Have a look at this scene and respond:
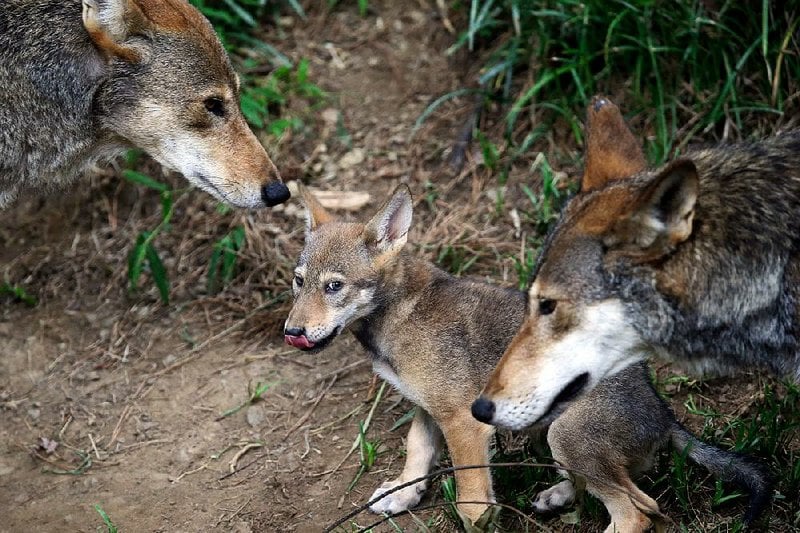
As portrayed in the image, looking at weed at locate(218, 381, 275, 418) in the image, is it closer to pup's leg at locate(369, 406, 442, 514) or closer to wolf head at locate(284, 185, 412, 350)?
wolf head at locate(284, 185, 412, 350)

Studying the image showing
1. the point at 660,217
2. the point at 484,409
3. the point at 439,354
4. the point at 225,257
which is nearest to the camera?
the point at 660,217

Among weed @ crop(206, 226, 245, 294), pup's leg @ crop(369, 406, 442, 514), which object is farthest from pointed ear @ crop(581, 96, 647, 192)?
weed @ crop(206, 226, 245, 294)

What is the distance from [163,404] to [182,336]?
25.7 inches

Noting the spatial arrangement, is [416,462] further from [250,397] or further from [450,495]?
[250,397]

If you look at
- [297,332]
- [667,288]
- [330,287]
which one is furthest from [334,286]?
[667,288]

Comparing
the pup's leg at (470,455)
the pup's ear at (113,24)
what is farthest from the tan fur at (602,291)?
the pup's ear at (113,24)

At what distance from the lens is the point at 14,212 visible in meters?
8.08

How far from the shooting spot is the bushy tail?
475 cm

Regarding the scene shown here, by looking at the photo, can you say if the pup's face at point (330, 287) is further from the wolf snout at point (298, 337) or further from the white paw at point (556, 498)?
the white paw at point (556, 498)

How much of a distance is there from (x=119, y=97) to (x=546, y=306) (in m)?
2.97

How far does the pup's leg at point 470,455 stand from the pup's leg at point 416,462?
41cm

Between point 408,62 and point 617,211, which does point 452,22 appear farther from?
point 617,211

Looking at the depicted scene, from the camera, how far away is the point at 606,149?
185 inches

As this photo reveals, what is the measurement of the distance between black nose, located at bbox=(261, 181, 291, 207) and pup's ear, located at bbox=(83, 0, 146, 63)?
3.50 feet
